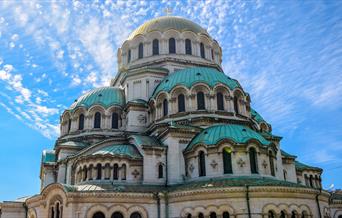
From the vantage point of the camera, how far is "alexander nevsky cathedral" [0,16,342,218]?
22.5 m

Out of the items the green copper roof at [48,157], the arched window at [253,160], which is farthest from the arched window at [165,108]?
the green copper roof at [48,157]

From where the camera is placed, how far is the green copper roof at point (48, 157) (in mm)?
33656

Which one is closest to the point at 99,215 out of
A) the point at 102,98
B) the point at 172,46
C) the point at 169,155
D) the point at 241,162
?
the point at 169,155

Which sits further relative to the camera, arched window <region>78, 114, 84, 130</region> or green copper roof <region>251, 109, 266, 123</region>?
green copper roof <region>251, 109, 266, 123</region>

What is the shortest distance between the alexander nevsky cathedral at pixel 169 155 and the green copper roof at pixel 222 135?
0.25 ft

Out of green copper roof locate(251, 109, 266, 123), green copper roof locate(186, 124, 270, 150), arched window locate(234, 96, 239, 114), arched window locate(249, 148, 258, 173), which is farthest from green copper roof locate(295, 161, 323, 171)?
arched window locate(249, 148, 258, 173)

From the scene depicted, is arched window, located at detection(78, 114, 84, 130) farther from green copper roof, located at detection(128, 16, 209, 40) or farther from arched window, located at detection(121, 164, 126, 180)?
green copper roof, located at detection(128, 16, 209, 40)

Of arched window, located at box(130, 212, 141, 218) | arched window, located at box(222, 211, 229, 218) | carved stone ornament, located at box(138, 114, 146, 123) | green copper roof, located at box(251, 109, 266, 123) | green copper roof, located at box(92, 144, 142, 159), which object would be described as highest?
green copper roof, located at box(251, 109, 266, 123)

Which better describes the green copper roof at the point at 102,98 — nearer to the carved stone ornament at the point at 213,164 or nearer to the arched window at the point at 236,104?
the arched window at the point at 236,104

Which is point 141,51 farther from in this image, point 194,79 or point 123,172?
point 123,172

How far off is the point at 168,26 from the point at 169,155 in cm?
1708

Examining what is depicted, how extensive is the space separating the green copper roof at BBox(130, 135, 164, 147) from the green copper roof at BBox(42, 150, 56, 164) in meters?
9.95

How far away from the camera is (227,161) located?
24.8 metres

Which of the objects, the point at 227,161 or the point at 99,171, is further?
the point at 99,171
